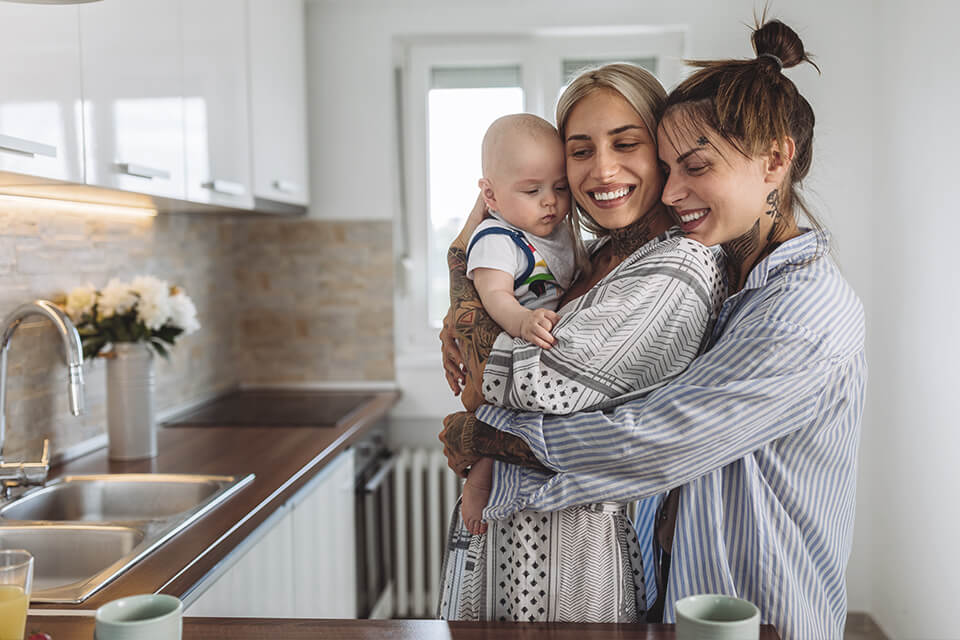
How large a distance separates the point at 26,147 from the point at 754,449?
129 centimetres

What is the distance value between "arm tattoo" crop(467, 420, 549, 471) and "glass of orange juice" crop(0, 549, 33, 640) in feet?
2.03

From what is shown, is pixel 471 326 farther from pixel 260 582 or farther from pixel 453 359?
pixel 260 582

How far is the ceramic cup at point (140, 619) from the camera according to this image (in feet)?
2.75

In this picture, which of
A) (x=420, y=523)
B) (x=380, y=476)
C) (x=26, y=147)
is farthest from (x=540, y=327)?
(x=420, y=523)

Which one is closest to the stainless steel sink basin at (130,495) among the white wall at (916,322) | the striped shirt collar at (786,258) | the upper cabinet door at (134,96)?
the upper cabinet door at (134,96)

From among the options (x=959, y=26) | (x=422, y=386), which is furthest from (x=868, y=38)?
(x=422, y=386)

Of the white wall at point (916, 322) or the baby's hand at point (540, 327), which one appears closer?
the baby's hand at point (540, 327)

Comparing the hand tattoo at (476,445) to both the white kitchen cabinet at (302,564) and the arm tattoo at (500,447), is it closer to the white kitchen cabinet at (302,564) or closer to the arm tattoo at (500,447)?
the arm tattoo at (500,447)

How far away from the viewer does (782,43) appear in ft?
4.14

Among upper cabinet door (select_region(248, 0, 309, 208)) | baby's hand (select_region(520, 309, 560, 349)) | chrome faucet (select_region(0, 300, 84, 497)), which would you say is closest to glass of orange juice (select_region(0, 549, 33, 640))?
baby's hand (select_region(520, 309, 560, 349))

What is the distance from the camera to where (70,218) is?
227cm

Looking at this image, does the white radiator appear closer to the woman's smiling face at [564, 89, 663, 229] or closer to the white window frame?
the white window frame

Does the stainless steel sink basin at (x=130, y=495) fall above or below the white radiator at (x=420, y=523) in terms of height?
above

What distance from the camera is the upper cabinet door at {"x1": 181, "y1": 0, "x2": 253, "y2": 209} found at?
2.29 meters
